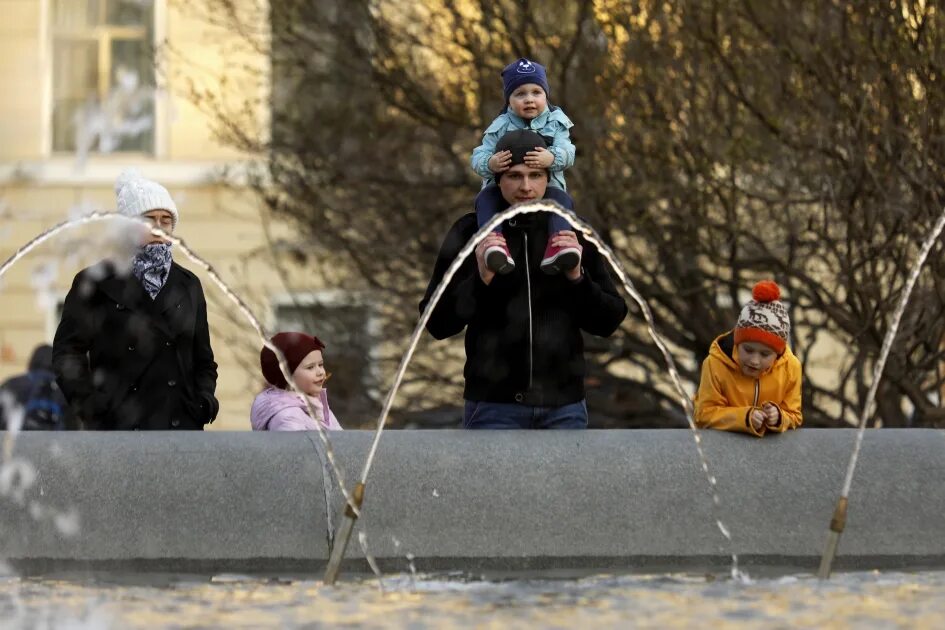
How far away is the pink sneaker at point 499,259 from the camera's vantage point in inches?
274

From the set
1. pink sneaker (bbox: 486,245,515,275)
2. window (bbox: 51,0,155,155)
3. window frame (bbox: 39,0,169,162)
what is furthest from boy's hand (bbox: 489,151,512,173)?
window (bbox: 51,0,155,155)

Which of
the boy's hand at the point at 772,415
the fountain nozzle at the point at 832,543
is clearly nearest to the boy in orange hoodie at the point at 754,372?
the boy's hand at the point at 772,415

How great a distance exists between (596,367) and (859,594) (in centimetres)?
707

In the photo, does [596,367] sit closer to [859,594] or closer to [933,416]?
[933,416]

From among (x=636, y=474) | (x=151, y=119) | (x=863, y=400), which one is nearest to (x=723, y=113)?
(x=863, y=400)

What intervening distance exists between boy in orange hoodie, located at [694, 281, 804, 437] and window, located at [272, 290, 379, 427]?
6.37 m

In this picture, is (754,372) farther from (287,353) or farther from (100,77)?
(100,77)

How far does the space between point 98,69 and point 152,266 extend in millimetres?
14016

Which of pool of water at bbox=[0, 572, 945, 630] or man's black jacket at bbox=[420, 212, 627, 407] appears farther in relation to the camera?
man's black jacket at bbox=[420, 212, 627, 407]

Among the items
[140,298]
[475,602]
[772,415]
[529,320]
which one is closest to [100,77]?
[140,298]

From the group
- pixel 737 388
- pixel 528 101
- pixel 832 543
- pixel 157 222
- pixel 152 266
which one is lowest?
pixel 832 543

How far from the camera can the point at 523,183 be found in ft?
24.0

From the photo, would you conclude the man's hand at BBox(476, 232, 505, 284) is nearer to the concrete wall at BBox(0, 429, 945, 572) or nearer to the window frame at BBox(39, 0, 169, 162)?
the concrete wall at BBox(0, 429, 945, 572)

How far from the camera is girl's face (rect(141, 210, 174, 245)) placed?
7.64 metres
